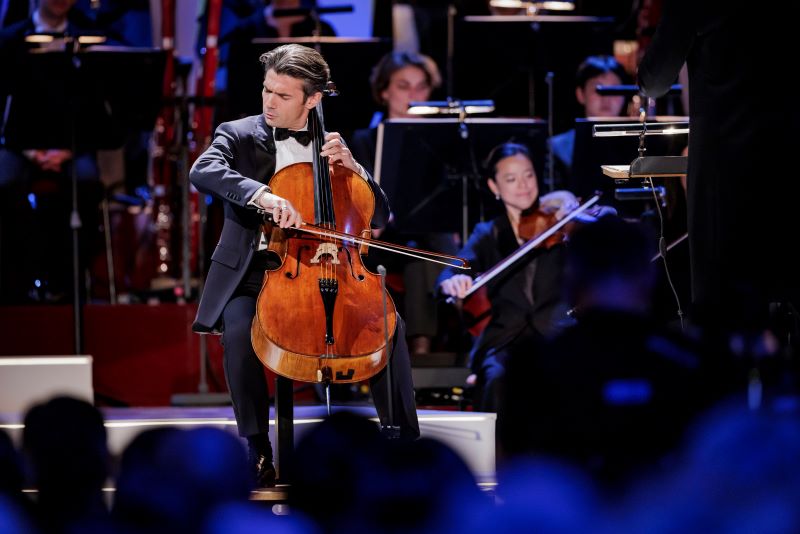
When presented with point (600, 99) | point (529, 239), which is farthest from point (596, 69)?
point (529, 239)

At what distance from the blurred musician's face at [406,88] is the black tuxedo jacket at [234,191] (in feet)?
7.06

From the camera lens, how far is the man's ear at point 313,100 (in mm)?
3270

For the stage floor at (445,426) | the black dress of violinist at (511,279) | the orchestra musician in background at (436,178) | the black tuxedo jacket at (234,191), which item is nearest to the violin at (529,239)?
the black dress of violinist at (511,279)

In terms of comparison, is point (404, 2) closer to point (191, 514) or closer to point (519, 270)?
point (519, 270)

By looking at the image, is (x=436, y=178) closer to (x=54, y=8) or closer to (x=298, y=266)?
(x=298, y=266)

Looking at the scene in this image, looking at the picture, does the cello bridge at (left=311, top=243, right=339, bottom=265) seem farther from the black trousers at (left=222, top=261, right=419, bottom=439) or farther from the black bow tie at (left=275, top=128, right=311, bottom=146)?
the black bow tie at (left=275, top=128, right=311, bottom=146)

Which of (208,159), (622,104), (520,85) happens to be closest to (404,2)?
(520,85)

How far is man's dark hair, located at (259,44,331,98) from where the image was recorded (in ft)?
10.5

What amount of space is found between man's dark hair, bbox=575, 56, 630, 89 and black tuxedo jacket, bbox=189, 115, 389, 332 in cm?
259

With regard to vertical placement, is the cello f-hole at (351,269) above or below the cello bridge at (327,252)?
below

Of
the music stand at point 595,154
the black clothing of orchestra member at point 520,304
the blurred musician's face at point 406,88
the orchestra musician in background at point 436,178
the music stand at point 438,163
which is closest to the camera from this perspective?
the music stand at point 595,154

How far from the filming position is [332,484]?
203 cm

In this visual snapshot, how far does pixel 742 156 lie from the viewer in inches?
104

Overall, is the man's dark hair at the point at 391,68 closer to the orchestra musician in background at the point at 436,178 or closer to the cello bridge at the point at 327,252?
the orchestra musician in background at the point at 436,178
